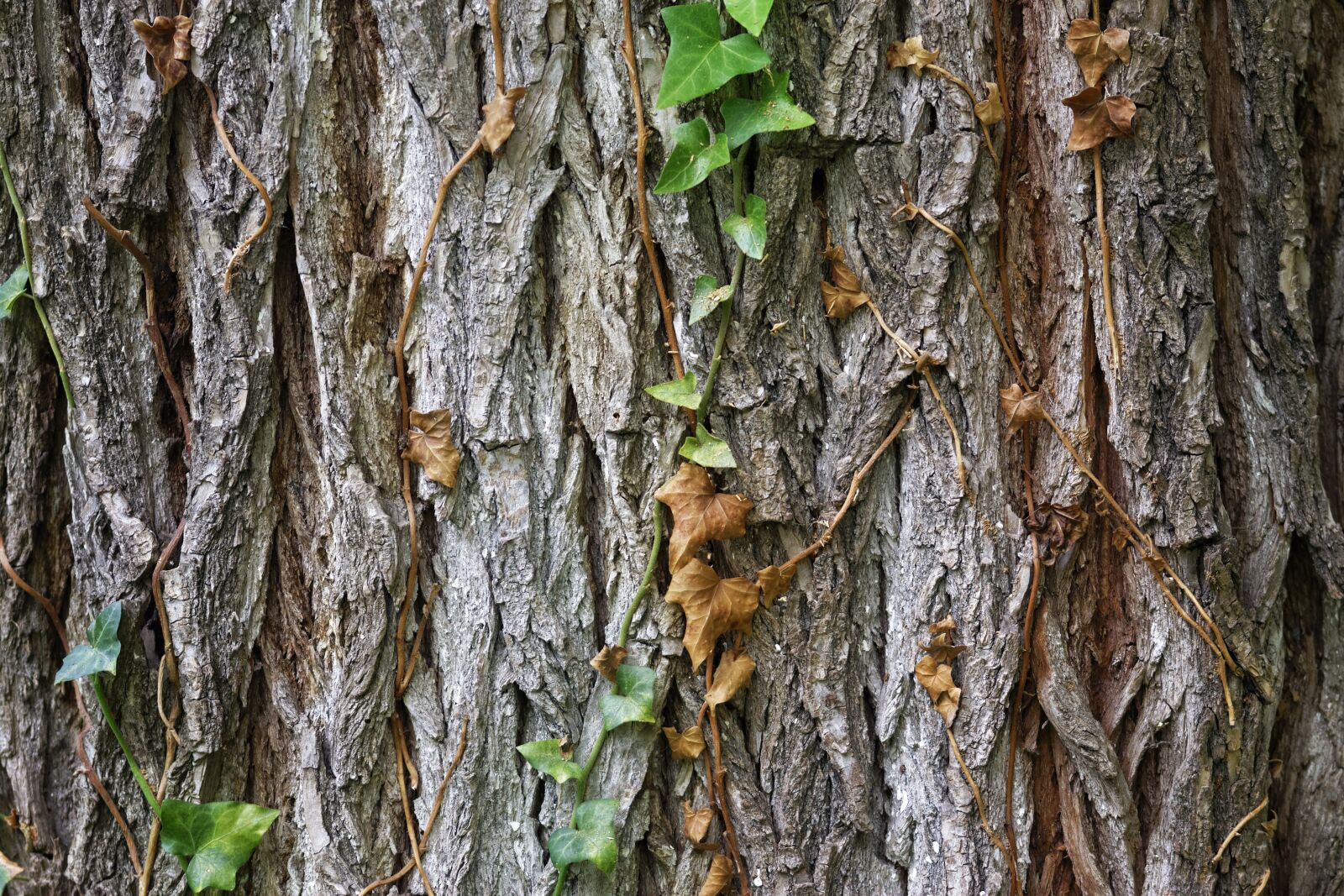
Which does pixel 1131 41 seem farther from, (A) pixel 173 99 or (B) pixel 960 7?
(A) pixel 173 99

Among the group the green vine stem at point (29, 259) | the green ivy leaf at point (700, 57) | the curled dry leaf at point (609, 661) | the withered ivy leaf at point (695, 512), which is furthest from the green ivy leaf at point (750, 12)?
the green vine stem at point (29, 259)

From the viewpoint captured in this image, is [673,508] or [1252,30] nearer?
[673,508]

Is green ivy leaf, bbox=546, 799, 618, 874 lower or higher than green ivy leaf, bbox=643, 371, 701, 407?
lower

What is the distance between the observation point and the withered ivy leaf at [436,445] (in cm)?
137

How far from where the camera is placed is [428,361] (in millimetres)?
1390

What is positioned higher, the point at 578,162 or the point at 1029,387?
the point at 578,162

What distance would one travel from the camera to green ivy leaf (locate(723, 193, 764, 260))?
131cm

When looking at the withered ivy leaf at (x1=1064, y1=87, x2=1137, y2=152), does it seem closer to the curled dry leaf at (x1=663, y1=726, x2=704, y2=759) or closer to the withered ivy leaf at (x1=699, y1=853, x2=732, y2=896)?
the curled dry leaf at (x1=663, y1=726, x2=704, y2=759)

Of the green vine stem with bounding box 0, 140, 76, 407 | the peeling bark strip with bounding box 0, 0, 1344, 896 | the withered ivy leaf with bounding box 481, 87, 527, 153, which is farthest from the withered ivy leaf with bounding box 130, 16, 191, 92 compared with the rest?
the withered ivy leaf with bounding box 481, 87, 527, 153

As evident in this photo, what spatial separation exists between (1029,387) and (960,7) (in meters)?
0.61

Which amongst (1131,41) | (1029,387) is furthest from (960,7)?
(1029,387)

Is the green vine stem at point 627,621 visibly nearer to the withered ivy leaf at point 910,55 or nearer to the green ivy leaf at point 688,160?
the green ivy leaf at point 688,160

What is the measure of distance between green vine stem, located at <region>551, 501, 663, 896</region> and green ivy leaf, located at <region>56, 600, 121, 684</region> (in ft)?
2.40

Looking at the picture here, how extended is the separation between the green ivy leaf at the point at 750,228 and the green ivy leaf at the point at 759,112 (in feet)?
0.30
